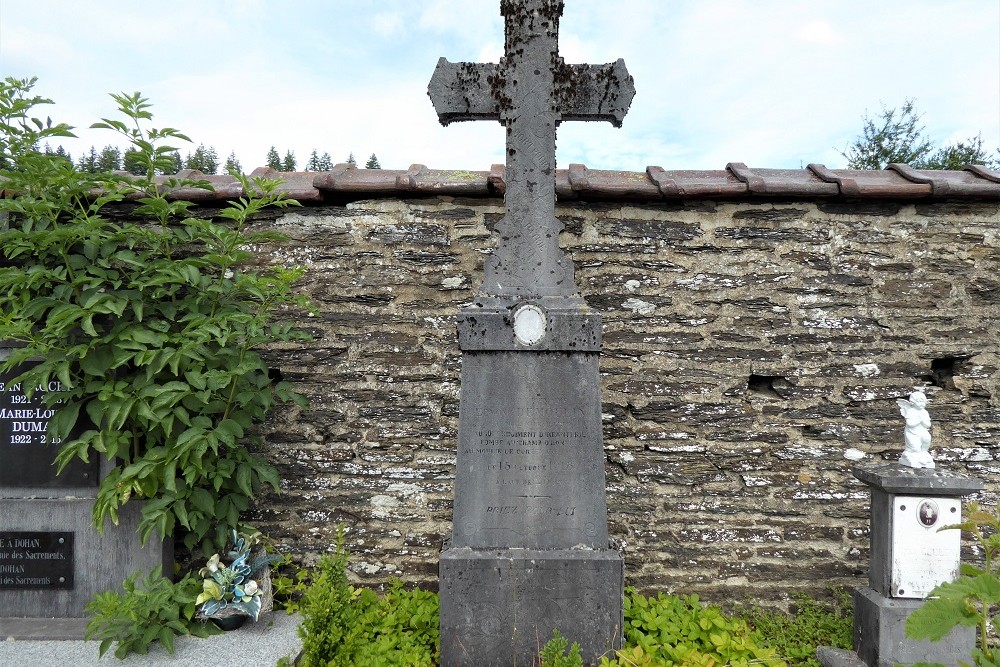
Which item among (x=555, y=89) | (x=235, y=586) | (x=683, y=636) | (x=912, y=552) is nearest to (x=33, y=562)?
(x=235, y=586)

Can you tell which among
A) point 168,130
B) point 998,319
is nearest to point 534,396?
point 168,130

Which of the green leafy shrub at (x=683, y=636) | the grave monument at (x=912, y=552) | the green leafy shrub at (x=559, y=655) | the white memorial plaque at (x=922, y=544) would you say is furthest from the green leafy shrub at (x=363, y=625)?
the white memorial plaque at (x=922, y=544)

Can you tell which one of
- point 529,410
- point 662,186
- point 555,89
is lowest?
point 529,410

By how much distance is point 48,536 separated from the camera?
3297mm

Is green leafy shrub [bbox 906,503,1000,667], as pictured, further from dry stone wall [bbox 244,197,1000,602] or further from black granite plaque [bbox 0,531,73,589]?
black granite plaque [bbox 0,531,73,589]

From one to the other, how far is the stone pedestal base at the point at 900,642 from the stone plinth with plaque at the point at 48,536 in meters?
3.84

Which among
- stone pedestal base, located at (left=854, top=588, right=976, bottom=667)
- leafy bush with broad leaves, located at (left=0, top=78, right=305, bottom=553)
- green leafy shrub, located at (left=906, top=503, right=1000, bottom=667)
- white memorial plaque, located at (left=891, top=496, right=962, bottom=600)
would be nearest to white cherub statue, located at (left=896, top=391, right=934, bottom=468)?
white memorial plaque, located at (left=891, top=496, right=962, bottom=600)

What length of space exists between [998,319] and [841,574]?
1891mm

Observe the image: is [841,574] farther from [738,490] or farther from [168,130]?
[168,130]

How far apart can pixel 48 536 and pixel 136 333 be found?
1279 millimetres

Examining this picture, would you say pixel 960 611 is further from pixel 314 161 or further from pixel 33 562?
pixel 314 161

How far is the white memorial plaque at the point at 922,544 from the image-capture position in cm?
309

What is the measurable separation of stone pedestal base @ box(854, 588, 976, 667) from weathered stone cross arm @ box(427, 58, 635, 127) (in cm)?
288

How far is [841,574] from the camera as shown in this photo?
3744 millimetres
